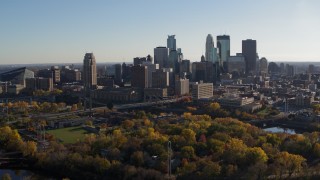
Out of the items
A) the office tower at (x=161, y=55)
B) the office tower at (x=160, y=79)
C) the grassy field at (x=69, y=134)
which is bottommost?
the grassy field at (x=69, y=134)

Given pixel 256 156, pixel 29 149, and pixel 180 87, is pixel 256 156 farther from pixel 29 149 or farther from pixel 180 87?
pixel 180 87

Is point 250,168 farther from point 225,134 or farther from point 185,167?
point 225,134

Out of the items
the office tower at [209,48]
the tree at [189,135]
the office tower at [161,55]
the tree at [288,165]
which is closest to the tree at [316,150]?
the tree at [288,165]

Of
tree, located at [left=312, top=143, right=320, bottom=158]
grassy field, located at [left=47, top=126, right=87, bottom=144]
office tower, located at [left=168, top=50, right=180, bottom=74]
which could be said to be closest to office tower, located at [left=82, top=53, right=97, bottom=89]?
office tower, located at [left=168, top=50, right=180, bottom=74]

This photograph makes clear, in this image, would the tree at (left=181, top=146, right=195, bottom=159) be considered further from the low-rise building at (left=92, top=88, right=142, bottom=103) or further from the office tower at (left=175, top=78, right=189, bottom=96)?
the office tower at (left=175, top=78, right=189, bottom=96)

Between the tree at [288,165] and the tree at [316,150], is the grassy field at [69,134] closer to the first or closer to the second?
the tree at [288,165]
